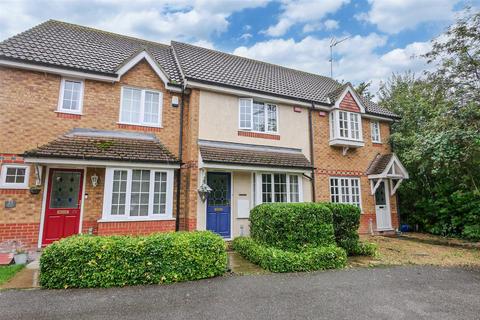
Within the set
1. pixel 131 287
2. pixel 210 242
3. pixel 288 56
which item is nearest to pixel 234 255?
pixel 210 242

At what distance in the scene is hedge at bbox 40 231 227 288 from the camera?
17.7ft

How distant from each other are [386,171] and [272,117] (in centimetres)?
670

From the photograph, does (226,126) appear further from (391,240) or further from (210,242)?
(391,240)

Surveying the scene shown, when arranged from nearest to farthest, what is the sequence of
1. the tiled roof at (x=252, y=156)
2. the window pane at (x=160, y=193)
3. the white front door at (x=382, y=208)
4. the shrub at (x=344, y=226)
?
1. the shrub at (x=344, y=226)
2. the window pane at (x=160, y=193)
3. the tiled roof at (x=252, y=156)
4. the white front door at (x=382, y=208)

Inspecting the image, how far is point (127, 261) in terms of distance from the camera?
571 cm

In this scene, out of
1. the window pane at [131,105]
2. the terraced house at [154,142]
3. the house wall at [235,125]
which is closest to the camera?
the terraced house at [154,142]

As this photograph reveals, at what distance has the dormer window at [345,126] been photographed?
1291 cm

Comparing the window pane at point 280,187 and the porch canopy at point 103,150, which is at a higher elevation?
the porch canopy at point 103,150

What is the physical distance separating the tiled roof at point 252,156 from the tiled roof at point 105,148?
4.70 ft

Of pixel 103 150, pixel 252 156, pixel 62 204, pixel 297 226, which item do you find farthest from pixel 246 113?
pixel 62 204

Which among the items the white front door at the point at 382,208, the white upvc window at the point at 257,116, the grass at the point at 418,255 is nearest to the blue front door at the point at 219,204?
the white upvc window at the point at 257,116

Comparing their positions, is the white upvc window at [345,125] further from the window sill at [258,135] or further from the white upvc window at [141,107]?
the white upvc window at [141,107]

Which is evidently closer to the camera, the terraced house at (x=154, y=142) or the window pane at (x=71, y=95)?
the terraced house at (x=154, y=142)

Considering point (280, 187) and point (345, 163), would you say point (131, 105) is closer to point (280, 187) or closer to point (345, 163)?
point (280, 187)
